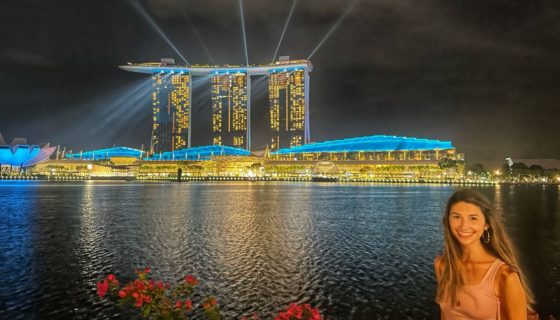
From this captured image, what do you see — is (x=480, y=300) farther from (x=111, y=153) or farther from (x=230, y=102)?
(x=111, y=153)

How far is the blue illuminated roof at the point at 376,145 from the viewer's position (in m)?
129

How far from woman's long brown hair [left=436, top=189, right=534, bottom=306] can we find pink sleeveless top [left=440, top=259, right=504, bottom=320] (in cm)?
6

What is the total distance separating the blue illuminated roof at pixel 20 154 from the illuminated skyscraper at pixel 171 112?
120 ft

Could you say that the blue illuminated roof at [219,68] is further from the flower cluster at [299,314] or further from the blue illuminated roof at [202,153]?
the flower cluster at [299,314]

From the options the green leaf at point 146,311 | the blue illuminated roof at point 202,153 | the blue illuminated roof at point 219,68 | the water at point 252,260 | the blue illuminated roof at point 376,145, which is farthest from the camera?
the blue illuminated roof at point 219,68

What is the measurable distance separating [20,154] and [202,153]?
5517cm

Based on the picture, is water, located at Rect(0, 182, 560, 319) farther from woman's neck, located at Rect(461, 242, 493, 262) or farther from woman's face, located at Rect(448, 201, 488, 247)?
woman's face, located at Rect(448, 201, 488, 247)

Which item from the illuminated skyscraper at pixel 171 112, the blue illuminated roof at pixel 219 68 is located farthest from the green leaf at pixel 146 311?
the illuminated skyscraper at pixel 171 112

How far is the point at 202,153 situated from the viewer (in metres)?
143

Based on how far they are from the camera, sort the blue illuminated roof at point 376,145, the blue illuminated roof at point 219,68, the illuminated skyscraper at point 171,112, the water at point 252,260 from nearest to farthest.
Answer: the water at point 252,260 → the blue illuminated roof at point 376,145 → the blue illuminated roof at point 219,68 → the illuminated skyscraper at point 171,112

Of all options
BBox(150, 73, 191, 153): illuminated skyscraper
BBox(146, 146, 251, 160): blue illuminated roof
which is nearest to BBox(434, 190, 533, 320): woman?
BBox(146, 146, 251, 160): blue illuminated roof

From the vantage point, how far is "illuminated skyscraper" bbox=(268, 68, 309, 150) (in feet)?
477

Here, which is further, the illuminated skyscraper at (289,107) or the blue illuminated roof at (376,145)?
the illuminated skyscraper at (289,107)

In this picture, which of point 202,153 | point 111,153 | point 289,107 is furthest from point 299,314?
point 111,153
